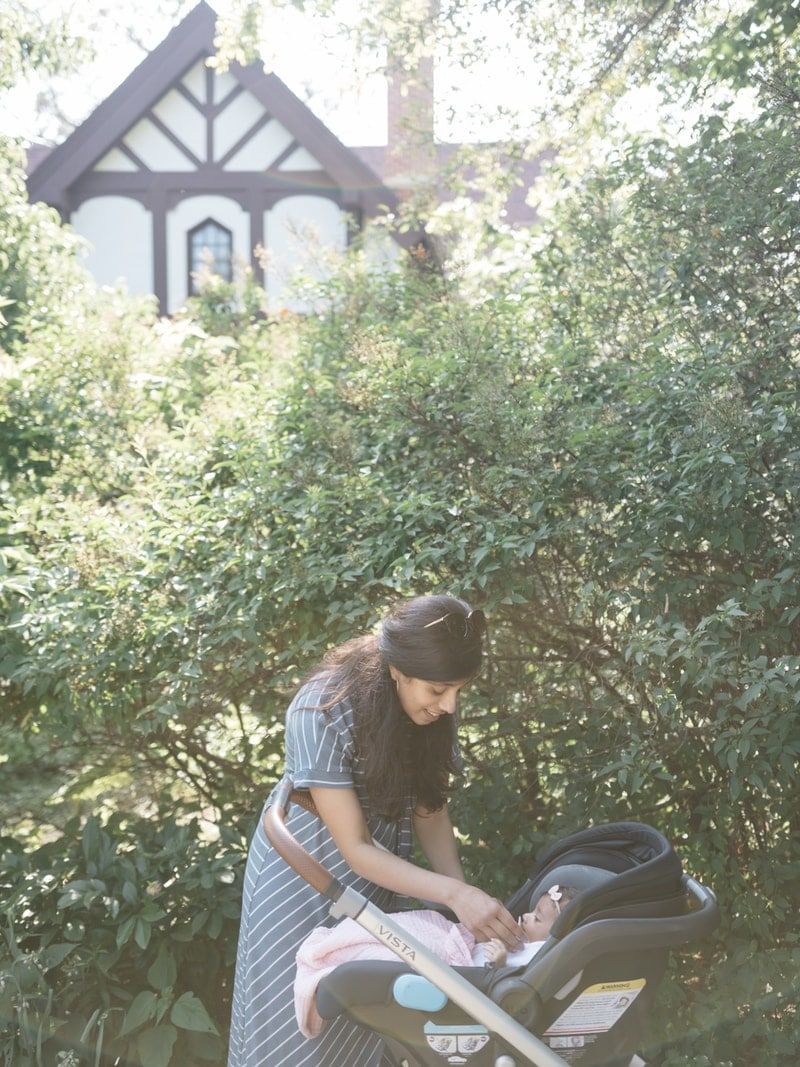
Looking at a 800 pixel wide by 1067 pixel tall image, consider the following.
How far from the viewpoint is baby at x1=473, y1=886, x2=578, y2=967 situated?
8.27ft

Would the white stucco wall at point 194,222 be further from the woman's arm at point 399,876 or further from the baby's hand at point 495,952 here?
the baby's hand at point 495,952

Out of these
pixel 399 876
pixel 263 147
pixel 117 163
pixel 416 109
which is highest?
pixel 263 147

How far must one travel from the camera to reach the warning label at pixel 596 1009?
2387 millimetres

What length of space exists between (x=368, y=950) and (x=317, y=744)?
17.2 inches

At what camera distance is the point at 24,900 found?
13.6 feet

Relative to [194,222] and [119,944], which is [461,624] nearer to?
[119,944]

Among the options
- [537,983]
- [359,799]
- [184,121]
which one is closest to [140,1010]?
[359,799]

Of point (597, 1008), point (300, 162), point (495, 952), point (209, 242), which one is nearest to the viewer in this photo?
point (597, 1008)

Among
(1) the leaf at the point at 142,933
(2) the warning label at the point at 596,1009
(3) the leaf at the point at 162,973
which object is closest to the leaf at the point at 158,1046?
(3) the leaf at the point at 162,973

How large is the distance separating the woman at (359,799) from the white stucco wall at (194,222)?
15.3 m

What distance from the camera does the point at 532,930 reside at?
2709mm

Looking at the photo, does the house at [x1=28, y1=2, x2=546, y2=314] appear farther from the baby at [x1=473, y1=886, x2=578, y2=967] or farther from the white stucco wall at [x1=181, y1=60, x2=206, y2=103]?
the baby at [x1=473, y1=886, x2=578, y2=967]

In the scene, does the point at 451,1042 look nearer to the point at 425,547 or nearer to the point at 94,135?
the point at 425,547

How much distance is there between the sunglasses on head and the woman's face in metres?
0.11
